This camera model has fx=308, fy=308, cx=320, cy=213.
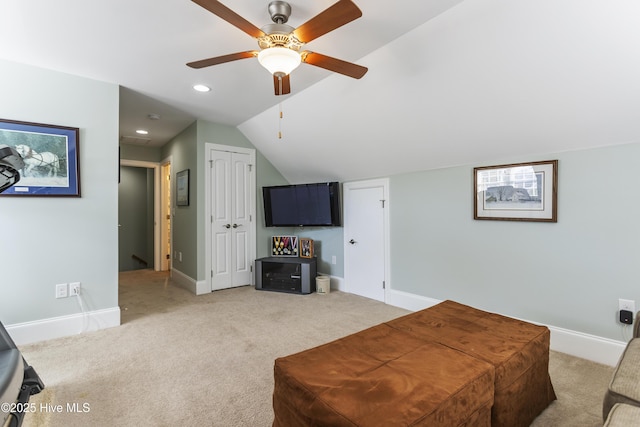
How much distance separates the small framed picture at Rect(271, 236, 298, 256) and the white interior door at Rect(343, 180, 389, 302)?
2.80 feet

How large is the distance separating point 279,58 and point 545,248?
2584mm

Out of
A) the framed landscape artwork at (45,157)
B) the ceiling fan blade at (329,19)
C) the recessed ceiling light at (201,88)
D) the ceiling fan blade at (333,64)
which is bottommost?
the framed landscape artwork at (45,157)

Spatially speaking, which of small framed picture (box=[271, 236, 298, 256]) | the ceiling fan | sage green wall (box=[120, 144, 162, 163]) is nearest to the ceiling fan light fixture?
the ceiling fan

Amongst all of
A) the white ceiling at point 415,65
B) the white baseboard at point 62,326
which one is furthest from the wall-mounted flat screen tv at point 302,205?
the white baseboard at point 62,326

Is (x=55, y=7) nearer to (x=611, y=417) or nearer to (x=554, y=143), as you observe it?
(x=611, y=417)

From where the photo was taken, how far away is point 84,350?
101 inches

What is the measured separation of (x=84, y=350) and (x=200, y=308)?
4.03 ft

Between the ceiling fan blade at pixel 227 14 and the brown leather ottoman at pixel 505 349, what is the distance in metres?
1.89

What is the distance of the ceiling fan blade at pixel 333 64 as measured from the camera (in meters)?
1.92

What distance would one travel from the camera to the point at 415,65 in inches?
96.2

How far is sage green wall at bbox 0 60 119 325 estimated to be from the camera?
269 centimetres

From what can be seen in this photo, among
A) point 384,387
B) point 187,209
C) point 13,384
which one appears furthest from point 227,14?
point 187,209

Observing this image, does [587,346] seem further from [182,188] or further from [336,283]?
[182,188]

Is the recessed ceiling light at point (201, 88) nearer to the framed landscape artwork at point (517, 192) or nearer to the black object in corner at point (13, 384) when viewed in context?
the black object in corner at point (13, 384)
